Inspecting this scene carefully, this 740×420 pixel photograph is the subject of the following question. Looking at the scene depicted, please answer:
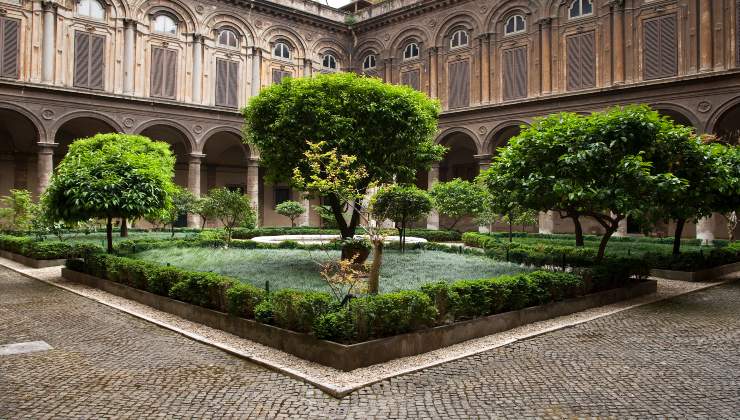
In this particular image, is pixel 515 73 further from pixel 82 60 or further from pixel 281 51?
pixel 82 60

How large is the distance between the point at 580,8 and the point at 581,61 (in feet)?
8.27

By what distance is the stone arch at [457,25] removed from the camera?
2684cm

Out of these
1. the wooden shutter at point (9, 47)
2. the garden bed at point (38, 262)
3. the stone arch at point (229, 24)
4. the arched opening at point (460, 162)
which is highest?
the stone arch at point (229, 24)

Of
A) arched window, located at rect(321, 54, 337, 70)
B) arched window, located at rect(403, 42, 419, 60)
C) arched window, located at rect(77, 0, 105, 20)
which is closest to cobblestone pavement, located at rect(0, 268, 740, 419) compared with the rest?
arched window, located at rect(77, 0, 105, 20)

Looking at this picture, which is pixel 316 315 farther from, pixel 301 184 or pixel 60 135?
pixel 60 135

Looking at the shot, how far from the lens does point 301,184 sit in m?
9.95

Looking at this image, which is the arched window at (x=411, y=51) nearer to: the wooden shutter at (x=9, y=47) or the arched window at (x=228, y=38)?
the arched window at (x=228, y=38)

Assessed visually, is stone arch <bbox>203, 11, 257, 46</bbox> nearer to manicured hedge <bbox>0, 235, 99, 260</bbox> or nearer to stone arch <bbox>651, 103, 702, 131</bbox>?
manicured hedge <bbox>0, 235, 99, 260</bbox>

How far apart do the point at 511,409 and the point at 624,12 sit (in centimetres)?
2281

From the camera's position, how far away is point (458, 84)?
27594mm

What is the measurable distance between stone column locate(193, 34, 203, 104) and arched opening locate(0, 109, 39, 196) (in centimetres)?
789

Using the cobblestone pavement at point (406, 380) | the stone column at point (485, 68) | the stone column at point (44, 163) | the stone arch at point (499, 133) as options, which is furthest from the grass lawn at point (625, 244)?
the stone column at point (44, 163)

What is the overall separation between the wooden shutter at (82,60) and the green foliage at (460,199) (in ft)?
54.9

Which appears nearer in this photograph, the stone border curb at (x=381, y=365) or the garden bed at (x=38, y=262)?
the stone border curb at (x=381, y=365)
